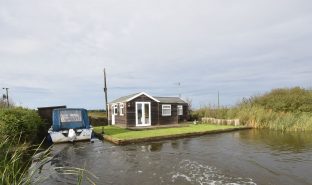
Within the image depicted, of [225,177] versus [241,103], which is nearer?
[225,177]

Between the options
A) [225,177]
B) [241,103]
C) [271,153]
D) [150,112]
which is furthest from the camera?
[241,103]

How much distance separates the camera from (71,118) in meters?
20.5

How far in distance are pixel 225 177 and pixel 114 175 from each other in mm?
3562

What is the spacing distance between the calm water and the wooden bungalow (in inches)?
303

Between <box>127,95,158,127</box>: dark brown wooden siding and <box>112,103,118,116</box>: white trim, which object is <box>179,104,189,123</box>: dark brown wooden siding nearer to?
<box>127,95,158,127</box>: dark brown wooden siding

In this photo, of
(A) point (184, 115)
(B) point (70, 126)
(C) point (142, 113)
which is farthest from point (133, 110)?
(A) point (184, 115)

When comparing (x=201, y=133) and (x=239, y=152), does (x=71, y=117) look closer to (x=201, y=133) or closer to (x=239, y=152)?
(x=201, y=133)

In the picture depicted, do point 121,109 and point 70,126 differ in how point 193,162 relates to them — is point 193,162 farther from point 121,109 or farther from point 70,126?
point 121,109

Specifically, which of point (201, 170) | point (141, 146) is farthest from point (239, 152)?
point (141, 146)

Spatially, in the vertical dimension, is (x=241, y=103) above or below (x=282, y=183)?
above

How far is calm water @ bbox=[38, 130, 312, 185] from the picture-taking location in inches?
376

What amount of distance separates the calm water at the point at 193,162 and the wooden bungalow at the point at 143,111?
7.69 meters

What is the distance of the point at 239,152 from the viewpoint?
14.0 metres

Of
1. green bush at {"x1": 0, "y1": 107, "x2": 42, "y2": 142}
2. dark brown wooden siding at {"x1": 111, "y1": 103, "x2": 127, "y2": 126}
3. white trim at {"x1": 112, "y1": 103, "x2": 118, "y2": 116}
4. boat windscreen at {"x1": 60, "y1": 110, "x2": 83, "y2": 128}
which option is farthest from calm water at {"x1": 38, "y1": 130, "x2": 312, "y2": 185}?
white trim at {"x1": 112, "y1": 103, "x2": 118, "y2": 116}
